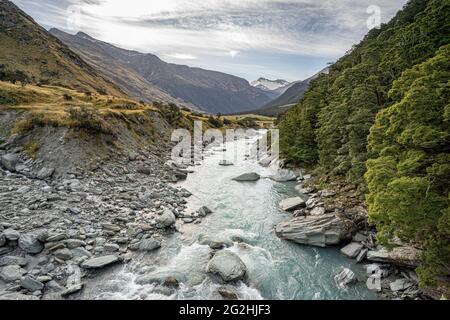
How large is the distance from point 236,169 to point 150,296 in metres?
33.5

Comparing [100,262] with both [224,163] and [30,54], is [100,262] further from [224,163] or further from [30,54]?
[30,54]

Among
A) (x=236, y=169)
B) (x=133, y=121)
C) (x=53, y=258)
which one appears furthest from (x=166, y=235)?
(x=133, y=121)

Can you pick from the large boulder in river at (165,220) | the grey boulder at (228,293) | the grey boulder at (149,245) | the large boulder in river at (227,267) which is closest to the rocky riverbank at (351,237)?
the large boulder in river at (227,267)

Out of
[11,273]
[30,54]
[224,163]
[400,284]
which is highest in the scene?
[30,54]

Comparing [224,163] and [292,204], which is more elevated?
[224,163]

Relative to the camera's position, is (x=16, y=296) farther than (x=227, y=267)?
A: No

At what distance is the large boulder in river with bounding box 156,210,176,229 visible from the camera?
22.6m

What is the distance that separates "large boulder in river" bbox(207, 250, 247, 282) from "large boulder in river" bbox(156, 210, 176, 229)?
639 cm

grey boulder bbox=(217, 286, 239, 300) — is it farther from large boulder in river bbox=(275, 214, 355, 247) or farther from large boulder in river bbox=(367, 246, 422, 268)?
large boulder in river bbox=(367, 246, 422, 268)

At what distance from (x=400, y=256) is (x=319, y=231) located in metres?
5.52

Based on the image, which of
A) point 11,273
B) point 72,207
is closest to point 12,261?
point 11,273

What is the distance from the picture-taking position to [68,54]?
144500 millimetres

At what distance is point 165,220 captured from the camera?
22891mm
